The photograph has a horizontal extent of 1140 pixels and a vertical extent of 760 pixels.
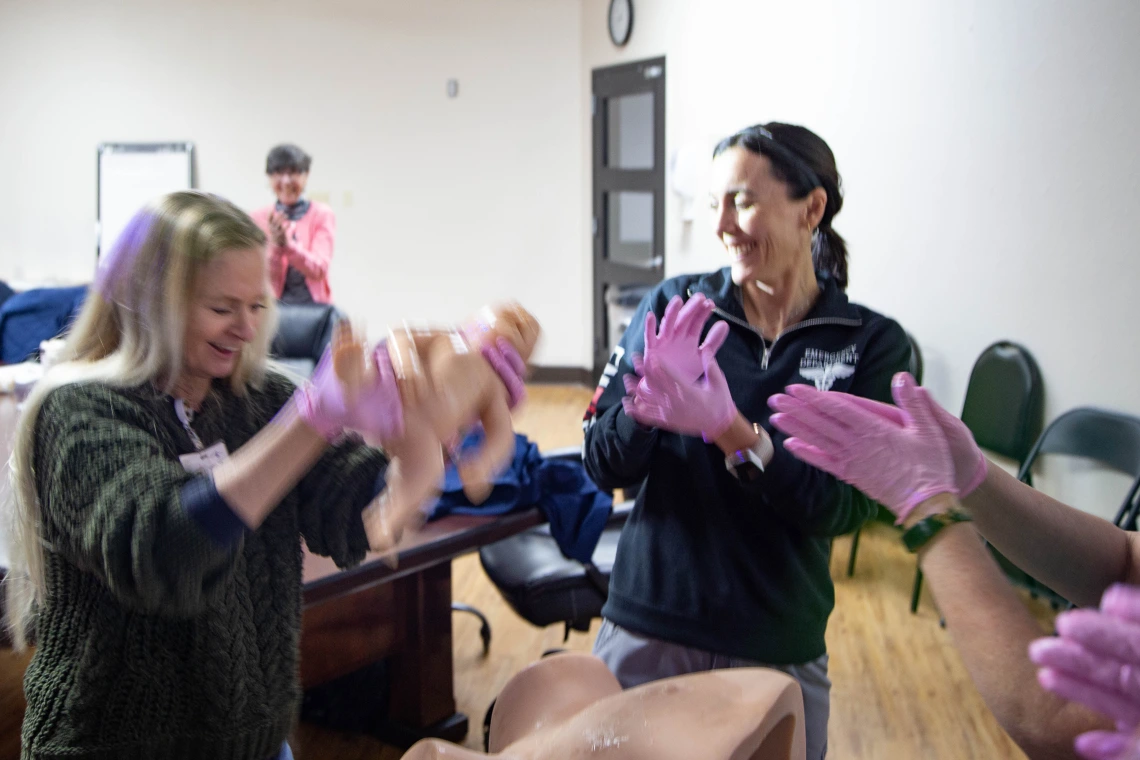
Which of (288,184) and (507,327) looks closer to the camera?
(507,327)

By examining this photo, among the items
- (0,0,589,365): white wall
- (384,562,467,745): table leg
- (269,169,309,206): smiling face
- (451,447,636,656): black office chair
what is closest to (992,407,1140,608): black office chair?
(451,447,636,656): black office chair

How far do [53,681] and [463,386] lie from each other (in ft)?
1.92

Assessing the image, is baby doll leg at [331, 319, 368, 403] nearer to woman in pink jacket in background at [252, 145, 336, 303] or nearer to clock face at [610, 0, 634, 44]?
woman in pink jacket in background at [252, 145, 336, 303]

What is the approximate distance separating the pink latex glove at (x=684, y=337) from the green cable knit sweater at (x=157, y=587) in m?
0.41

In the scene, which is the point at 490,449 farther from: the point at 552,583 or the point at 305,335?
the point at 305,335

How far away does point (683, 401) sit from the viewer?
123 centimetres

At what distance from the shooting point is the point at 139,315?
1104 millimetres

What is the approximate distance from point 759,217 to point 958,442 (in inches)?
18.7

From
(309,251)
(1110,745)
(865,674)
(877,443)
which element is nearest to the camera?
(1110,745)

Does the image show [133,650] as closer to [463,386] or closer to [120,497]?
[120,497]

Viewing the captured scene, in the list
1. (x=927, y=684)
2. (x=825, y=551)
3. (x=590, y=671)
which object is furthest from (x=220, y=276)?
(x=927, y=684)

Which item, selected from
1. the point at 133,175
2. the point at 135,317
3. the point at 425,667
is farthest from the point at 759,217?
the point at 133,175

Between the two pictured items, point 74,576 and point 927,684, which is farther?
point 927,684

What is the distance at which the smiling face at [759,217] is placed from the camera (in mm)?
1373
